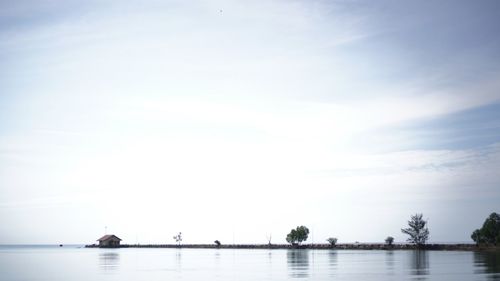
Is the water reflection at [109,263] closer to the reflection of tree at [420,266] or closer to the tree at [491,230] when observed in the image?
the reflection of tree at [420,266]

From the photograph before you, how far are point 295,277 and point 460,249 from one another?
3845 inches

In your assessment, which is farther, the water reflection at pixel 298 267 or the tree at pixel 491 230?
the tree at pixel 491 230

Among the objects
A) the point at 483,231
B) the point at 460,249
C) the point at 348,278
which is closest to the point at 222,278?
the point at 348,278

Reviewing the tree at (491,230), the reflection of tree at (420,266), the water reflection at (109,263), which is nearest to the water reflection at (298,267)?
the reflection of tree at (420,266)

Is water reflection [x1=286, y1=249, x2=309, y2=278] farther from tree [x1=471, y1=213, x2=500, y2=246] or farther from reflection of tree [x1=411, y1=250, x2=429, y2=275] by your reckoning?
tree [x1=471, y1=213, x2=500, y2=246]

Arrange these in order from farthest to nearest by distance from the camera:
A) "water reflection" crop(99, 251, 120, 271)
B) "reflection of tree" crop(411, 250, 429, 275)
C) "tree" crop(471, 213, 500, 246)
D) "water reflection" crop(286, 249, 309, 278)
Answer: "tree" crop(471, 213, 500, 246) → "water reflection" crop(99, 251, 120, 271) → "reflection of tree" crop(411, 250, 429, 275) → "water reflection" crop(286, 249, 309, 278)

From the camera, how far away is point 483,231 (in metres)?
121

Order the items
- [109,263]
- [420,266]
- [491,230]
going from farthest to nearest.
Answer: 1. [491,230]
2. [109,263]
3. [420,266]

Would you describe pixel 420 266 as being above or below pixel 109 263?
above

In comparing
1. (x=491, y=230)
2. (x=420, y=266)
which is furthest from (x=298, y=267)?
(x=491, y=230)

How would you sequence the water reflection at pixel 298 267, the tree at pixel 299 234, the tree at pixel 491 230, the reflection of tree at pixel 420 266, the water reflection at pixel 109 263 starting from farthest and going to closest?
1. the tree at pixel 299 234
2. the tree at pixel 491 230
3. the water reflection at pixel 109 263
4. the reflection of tree at pixel 420 266
5. the water reflection at pixel 298 267

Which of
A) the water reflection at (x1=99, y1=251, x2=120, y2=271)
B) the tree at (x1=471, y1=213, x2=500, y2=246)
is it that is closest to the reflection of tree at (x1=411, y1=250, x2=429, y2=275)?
the water reflection at (x1=99, y1=251, x2=120, y2=271)

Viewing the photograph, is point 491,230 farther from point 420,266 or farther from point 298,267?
point 298,267

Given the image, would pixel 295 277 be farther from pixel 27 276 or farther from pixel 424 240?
pixel 424 240
